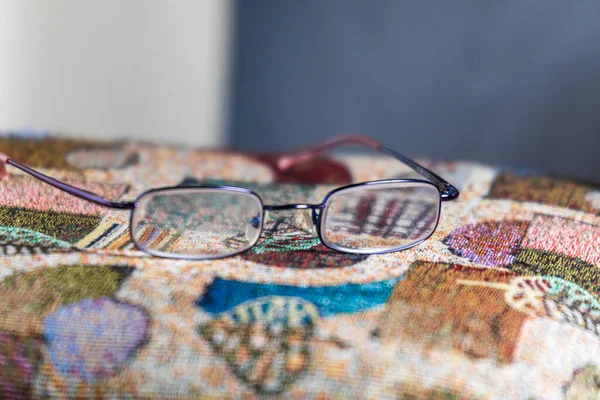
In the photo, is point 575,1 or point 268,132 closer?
point 575,1

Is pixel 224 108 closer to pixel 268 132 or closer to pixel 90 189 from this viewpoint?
pixel 268 132

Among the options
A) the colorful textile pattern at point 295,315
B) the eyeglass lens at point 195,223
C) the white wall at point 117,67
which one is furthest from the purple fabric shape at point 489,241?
the white wall at point 117,67

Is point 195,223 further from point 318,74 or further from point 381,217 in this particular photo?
point 318,74

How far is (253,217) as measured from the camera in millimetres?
328

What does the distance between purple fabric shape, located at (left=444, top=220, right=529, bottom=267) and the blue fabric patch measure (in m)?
0.05

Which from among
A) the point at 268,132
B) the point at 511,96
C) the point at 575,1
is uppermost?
the point at 575,1

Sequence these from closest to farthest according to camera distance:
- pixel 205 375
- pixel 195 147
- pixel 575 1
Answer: pixel 205 375, pixel 195 147, pixel 575 1

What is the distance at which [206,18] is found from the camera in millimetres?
927

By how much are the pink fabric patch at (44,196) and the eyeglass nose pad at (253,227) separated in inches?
3.3

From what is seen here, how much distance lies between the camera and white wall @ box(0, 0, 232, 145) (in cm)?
75

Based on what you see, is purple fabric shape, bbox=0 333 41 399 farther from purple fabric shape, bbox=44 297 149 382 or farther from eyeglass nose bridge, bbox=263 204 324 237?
eyeglass nose bridge, bbox=263 204 324 237

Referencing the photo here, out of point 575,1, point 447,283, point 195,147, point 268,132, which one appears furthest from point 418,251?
point 268,132

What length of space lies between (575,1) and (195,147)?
1.35 ft

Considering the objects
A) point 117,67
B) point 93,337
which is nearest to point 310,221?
point 93,337
